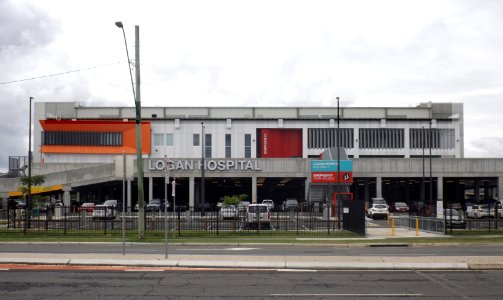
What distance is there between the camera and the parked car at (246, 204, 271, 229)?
34.2 metres

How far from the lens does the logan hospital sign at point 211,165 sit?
70.5 meters

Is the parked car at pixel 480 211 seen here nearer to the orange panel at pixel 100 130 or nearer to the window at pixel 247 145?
the window at pixel 247 145

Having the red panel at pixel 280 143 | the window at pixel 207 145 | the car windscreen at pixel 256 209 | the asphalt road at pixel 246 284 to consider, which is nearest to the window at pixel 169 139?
the window at pixel 207 145

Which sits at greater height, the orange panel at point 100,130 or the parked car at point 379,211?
the orange panel at point 100,130

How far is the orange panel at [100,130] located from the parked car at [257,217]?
5165cm

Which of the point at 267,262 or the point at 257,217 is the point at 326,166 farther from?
the point at 267,262

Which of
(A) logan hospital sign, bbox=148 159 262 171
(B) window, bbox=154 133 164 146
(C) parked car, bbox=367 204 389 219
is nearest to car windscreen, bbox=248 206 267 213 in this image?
(C) parked car, bbox=367 204 389 219

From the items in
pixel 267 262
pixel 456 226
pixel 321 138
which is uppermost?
pixel 321 138

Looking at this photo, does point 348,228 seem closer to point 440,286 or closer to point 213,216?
point 213,216

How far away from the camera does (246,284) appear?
13.5 m

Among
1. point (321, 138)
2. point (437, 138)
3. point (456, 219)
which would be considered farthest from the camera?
point (437, 138)

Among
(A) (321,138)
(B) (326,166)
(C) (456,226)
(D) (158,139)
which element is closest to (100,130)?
(D) (158,139)

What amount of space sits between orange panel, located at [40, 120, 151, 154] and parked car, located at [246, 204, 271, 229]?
51.7 metres

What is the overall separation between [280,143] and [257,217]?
54.6 m
